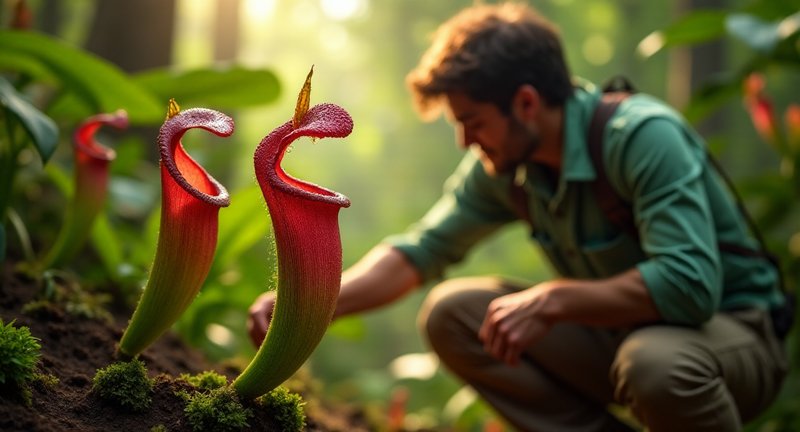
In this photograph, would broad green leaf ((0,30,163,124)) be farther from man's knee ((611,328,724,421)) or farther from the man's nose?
man's knee ((611,328,724,421))

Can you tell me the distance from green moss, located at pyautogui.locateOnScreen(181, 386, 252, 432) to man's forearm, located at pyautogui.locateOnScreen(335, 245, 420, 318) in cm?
99

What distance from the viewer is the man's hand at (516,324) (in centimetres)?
212

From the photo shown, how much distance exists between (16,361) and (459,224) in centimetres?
164

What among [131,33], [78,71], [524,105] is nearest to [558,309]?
[524,105]

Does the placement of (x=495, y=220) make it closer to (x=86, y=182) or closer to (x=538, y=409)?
(x=538, y=409)

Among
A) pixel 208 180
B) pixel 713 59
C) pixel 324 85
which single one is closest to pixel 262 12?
pixel 324 85

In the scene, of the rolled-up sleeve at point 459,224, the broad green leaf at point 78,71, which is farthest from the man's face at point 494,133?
the broad green leaf at point 78,71

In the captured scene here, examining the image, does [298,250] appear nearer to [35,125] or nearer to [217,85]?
[35,125]

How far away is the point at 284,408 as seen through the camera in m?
1.62

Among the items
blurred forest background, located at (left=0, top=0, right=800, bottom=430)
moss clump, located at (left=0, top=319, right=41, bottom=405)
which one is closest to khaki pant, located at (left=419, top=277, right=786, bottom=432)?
blurred forest background, located at (left=0, top=0, right=800, bottom=430)

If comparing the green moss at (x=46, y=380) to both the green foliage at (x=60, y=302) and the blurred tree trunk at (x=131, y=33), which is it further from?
the blurred tree trunk at (x=131, y=33)

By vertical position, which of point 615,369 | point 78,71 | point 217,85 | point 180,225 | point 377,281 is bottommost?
point 615,369

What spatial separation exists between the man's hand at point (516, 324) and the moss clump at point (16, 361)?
1091mm

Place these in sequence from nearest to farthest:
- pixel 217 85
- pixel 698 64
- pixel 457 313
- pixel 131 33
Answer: pixel 457 313 < pixel 217 85 < pixel 131 33 < pixel 698 64
